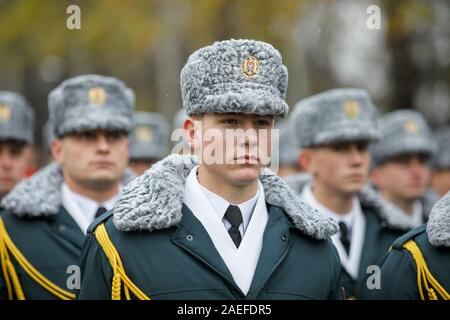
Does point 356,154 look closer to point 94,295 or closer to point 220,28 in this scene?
point 94,295

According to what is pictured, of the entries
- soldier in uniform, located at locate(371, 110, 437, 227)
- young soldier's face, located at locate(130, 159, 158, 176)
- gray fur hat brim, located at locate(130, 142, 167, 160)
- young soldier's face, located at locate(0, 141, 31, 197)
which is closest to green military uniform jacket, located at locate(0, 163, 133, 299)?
young soldier's face, located at locate(0, 141, 31, 197)

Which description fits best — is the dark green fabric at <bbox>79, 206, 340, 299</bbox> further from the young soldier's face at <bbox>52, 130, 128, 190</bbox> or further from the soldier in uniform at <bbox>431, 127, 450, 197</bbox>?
the soldier in uniform at <bbox>431, 127, 450, 197</bbox>

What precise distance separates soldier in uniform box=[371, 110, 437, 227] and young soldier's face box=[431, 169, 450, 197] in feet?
1.59

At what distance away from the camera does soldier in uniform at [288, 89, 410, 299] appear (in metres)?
7.00

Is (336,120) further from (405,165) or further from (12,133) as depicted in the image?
(12,133)

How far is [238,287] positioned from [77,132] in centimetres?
280

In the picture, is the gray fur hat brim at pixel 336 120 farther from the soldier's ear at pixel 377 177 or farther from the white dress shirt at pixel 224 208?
the white dress shirt at pixel 224 208

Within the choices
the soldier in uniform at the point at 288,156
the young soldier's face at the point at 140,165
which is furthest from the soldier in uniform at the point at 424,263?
the soldier in uniform at the point at 288,156

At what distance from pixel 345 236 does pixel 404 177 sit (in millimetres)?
1978

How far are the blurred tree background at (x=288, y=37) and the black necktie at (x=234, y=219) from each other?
6937 mm

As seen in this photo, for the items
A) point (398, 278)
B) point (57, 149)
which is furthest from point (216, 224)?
point (57, 149)

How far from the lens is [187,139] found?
467cm

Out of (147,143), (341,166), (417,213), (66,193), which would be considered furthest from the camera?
(147,143)

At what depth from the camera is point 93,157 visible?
6602 mm
